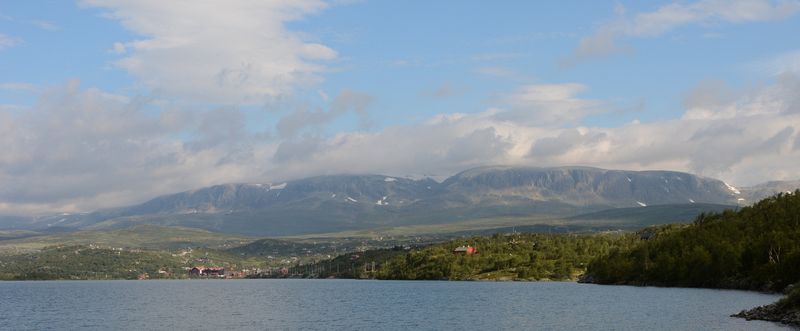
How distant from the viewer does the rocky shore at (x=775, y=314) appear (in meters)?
94.4

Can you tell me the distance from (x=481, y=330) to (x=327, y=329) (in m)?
19.1

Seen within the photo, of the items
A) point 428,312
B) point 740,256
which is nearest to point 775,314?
point 428,312

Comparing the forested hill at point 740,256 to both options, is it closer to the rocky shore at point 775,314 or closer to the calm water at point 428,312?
the calm water at point 428,312

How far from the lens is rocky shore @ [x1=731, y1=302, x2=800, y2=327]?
94.4 meters

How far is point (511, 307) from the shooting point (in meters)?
138

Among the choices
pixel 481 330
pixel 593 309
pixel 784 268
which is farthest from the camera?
pixel 784 268

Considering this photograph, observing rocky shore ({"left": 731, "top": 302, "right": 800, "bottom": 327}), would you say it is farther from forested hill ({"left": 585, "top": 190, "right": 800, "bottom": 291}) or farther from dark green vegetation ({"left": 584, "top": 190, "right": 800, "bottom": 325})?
forested hill ({"left": 585, "top": 190, "right": 800, "bottom": 291})

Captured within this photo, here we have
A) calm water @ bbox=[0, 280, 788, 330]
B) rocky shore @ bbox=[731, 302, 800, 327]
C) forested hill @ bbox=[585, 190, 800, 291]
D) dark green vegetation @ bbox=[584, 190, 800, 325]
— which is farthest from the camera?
forested hill @ bbox=[585, 190, 800, 291]

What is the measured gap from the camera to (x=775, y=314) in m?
98.8

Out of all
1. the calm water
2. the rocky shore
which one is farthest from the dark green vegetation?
the rocky shore

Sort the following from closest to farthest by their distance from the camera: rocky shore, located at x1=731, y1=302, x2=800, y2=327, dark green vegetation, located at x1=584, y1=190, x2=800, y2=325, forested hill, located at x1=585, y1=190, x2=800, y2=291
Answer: rocky shore, located at x1=731, y1=302, x2=800, y2=327
dark green vegetation, located at x1=584, y1=190, x2=800, y2=325
forested hill, located at x1=585, y1=190, x2=800, y2=291

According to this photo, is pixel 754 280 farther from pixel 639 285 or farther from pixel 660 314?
pixel 660 314

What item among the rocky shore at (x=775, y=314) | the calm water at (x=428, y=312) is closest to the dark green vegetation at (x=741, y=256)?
the calm water at (x=428, y=312)

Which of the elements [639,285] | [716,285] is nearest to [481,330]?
[716,285]
